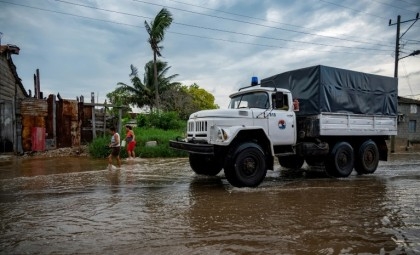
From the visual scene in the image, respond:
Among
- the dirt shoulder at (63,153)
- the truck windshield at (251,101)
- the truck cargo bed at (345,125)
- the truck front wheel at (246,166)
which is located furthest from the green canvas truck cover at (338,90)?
the dirt shoulder at (63,153)

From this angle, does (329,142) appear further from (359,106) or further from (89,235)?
(89,235)

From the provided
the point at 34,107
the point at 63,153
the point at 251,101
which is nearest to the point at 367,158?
the point at 251,101

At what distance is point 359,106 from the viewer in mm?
9852

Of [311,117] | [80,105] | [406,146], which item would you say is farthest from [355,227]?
[406,146]

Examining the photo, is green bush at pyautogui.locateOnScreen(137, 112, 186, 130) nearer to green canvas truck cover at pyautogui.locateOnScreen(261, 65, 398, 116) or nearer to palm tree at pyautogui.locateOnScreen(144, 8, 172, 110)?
palm tree at pyautogui.locateOnScreen(144, 8, 172, 110)

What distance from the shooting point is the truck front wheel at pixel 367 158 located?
10000 mm

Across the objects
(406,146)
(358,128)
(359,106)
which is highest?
(359,106)

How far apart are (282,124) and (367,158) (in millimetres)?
3899

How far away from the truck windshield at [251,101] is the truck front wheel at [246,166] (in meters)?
1.25

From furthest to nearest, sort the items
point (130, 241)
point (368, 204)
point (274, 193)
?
point (274, 193) < point (368, 204) < point (130, 241)

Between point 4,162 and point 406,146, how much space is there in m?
28.7

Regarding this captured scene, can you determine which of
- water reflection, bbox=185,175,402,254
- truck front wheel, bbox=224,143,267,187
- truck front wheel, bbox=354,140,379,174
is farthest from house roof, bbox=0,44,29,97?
truck front wheel, bbox=354,140,379,174

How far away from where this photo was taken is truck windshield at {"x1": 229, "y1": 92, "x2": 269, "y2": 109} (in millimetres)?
8203

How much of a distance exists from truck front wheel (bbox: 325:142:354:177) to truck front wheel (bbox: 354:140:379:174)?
0.55 metres
